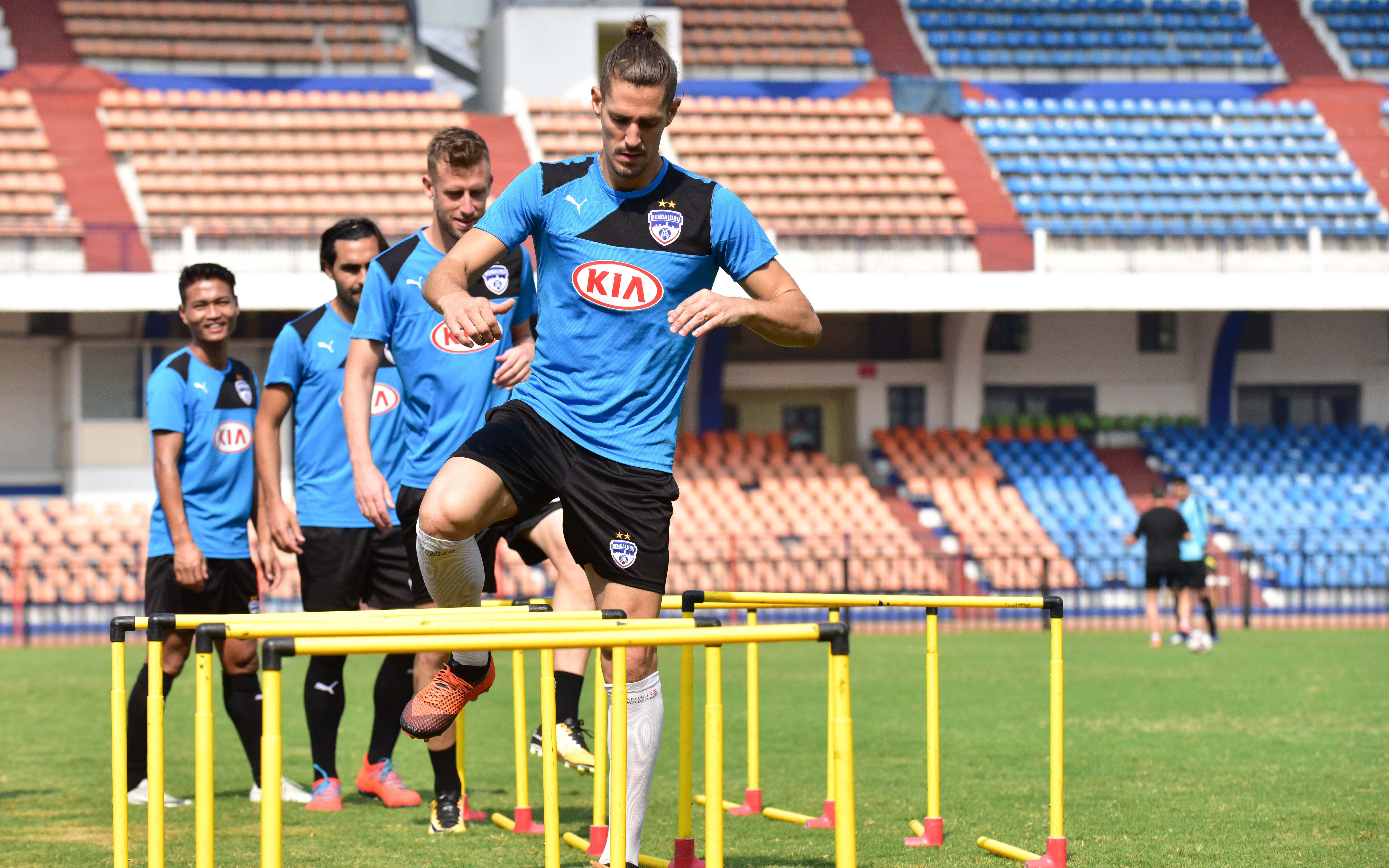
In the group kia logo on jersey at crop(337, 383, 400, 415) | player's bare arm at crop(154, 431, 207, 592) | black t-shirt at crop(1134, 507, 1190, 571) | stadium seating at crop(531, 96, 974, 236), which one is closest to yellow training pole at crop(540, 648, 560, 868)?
kia logo on jersey at crop(337, 383, 400, 415)

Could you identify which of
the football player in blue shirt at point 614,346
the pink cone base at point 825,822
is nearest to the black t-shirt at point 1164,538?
the pink cone base at point 825,822

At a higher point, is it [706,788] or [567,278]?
[567,278]

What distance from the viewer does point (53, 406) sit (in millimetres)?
23938

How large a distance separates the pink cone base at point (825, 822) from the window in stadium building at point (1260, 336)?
24573mm

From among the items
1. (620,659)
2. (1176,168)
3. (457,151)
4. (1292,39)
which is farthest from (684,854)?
(1292,39)

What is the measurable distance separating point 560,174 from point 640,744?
172cm

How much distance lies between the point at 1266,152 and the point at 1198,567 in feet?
42.3

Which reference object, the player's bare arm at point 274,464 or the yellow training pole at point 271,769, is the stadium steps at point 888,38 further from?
the yellow training pole at point 271,769

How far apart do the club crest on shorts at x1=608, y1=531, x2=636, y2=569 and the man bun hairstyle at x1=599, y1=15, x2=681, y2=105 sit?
1.26 meters

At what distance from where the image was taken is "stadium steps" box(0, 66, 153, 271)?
2102cm

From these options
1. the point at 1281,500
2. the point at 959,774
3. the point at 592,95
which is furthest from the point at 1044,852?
the point at 1281,500

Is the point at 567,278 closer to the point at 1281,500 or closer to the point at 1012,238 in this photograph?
the point at 1012,238

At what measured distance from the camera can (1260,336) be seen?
28359 millimetres

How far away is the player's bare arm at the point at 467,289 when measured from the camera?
396cm
